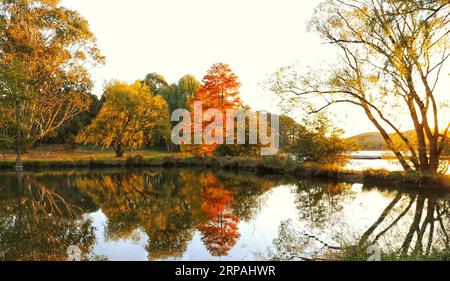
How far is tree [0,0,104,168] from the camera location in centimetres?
2653

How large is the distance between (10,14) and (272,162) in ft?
74.8

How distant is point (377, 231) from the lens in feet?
27.5

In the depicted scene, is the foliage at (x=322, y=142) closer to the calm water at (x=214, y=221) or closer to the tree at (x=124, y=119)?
the calm water at (x=214, y=221)

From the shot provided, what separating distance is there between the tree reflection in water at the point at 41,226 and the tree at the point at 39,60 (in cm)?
1435

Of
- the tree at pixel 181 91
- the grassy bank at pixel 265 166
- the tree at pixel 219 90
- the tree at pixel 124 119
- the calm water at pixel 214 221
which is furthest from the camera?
the tree at pixel 181 91

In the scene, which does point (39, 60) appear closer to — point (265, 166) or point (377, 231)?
point (265, 166)

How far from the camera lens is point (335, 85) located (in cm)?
1747

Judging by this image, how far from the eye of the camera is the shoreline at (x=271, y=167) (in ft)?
50.5

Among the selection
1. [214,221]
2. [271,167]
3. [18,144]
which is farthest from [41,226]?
[18,144]

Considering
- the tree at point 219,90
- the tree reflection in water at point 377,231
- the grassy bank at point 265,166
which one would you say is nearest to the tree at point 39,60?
the grassy bank at point 265,166

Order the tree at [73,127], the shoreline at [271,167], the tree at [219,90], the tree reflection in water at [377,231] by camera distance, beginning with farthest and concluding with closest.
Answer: the tree at [73,127]
the tree at [219,90]
the shoreline at [271,167]
the tree reflection in water at [377,231]

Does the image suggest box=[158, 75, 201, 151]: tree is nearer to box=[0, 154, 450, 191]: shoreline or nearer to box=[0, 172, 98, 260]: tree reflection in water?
box=[0, 154, 450, 191]: shoreline

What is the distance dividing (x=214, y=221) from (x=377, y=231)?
13.7 ft

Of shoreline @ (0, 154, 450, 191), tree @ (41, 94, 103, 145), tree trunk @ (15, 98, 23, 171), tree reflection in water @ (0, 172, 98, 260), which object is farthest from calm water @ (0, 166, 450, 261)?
tree @ (41, 94, 103, 145)
